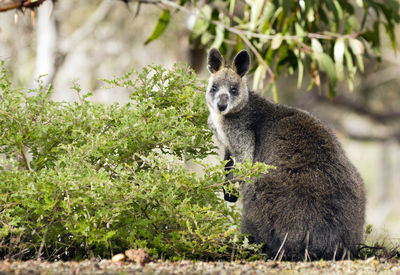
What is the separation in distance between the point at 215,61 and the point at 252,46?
116 centimetres

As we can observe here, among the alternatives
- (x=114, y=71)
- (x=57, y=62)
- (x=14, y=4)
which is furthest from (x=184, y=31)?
(x=14, y=4)

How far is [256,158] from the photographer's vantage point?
4.96 meters

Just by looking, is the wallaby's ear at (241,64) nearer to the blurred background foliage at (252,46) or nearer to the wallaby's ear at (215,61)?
the wallaby's ear at (215,61)

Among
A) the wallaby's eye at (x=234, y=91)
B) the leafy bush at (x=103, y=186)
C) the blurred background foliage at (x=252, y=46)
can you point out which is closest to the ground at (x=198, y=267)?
the leafy bush at (x=103, y=186)

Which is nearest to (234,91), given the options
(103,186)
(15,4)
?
(103,186)

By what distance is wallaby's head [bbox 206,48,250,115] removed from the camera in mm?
5082

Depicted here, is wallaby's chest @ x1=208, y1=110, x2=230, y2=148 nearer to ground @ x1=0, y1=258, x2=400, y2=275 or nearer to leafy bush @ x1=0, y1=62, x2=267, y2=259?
leafy bush @ x1=0, y1=62, x2=267, y2=259

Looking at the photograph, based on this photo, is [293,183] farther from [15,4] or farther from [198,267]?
[15,4]

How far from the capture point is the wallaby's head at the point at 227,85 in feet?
16.7

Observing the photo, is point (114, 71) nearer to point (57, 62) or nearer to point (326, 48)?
point (57, 62)

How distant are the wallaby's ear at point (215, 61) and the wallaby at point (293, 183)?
36cm

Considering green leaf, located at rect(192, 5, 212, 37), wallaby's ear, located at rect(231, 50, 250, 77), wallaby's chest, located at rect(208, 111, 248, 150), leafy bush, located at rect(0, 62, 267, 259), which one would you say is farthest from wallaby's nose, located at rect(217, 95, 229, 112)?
green leaf, located at rect(192, 5, 212, 37)

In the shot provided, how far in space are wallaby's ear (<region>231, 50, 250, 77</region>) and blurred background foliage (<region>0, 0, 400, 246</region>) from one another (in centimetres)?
64

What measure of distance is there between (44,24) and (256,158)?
643cm
